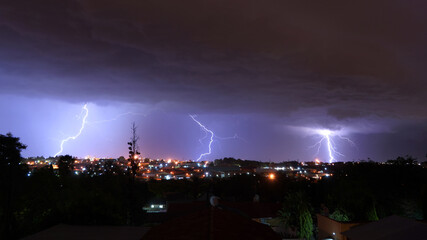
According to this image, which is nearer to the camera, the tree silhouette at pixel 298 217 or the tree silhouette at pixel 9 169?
the tree silhouette at pixel 9 169

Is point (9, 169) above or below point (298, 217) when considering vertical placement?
above

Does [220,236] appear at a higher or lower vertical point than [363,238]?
higher

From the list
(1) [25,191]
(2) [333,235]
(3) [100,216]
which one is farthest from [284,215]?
(1) [25,191]

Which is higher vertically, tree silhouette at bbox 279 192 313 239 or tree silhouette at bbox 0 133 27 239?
tree silhouette at bbox 0 133 27 239

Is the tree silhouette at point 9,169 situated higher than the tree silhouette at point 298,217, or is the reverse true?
the tree silhouette at point 9,169

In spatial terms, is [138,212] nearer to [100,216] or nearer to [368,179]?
[100,216]

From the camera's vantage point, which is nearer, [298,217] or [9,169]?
[9,169]

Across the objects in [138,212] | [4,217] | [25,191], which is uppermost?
[25,191]

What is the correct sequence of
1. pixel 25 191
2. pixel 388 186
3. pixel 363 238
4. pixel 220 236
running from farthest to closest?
1. pixel 388 186
2. pixel 25 191
3. pixel 363 238
4. pixel 220 236

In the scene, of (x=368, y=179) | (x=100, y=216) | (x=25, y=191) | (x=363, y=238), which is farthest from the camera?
(x=368, y=179)

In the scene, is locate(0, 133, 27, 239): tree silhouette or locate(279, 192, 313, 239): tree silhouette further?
locate(279, 192, 313, 239): tree silhouette

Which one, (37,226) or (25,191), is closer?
(37,226)
